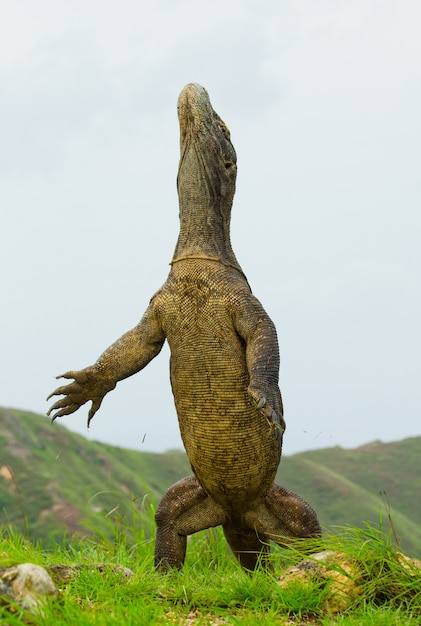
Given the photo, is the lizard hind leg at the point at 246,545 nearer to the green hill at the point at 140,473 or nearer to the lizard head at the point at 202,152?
the lizard head at the point at 202,152

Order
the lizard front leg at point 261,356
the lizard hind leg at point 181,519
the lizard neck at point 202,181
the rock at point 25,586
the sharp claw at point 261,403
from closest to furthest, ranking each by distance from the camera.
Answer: the rock at point 25,586, the sharp claw at point 261,403, the lizard front leg at point 261,356, the lizard neck at point 202,181, the lizard hind leg at point 181,519

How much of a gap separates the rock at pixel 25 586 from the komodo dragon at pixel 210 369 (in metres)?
1.99

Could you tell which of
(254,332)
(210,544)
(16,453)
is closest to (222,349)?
(254,332)

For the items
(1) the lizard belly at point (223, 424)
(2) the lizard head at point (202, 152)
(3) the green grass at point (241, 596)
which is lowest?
(3) the green grass at point (241, 596)

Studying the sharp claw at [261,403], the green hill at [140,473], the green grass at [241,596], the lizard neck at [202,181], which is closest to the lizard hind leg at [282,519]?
the green grass at [241,596]

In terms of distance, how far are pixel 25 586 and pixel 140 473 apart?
13.8m

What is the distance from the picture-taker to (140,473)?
18438 millimetres

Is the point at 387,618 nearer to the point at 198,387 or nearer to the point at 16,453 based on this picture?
the point at 198,387

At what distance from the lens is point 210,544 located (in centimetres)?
874

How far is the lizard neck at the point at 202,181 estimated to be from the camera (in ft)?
22.8

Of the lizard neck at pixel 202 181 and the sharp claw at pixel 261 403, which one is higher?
the lizard neck at pixel 202 181

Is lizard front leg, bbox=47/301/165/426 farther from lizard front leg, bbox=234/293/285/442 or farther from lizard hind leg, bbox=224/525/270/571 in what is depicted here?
lizard hind leg, bbox=224/525/270/571

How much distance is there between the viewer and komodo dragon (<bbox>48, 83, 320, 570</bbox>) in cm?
664

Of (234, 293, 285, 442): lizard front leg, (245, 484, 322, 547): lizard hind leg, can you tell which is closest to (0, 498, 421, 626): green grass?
(245, 484, 322, 547): lizard hind leg
